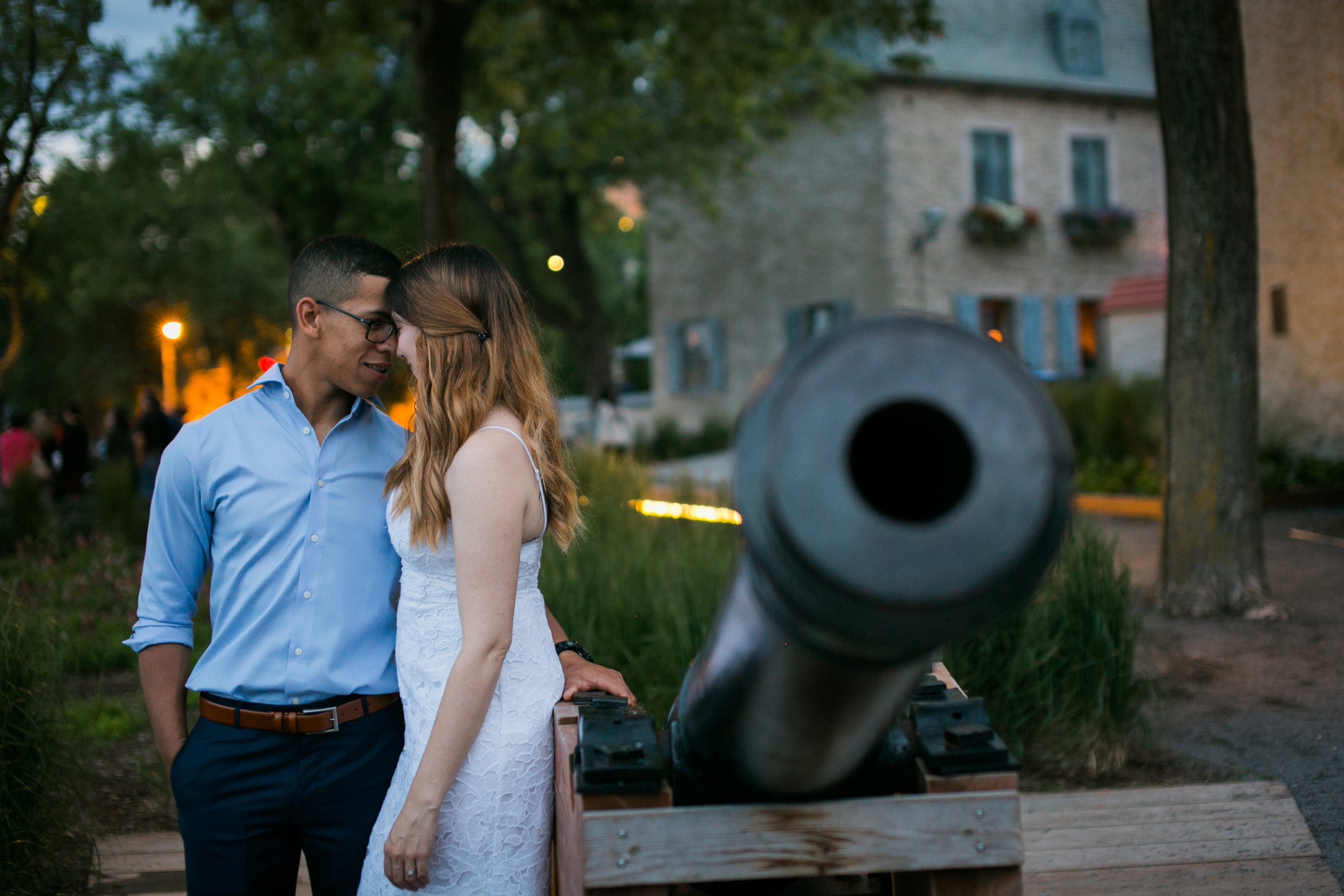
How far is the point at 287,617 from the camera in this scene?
2.32 metres

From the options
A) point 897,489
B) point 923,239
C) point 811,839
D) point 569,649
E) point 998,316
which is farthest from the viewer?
point 998,316

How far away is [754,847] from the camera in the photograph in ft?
5.10

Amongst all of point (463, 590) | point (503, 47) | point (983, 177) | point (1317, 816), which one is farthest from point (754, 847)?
point (983, 177)

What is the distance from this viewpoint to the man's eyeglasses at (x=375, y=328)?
95.4 inches

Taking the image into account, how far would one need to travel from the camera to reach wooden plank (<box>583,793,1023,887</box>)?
61.1 inches

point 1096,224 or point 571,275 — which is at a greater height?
point 1096,224

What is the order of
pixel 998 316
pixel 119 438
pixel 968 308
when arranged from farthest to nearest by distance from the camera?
pixel 998 316 < pixel 968 308 < pixel 119 438

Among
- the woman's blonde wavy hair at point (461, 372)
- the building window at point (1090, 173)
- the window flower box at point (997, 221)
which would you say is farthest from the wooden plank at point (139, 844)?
the building window at point (1090, 173)

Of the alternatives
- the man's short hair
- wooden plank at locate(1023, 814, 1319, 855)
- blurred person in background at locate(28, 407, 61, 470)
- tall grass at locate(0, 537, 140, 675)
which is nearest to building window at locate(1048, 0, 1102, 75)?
blurred person in background at locate(28, 407, 61, 470)

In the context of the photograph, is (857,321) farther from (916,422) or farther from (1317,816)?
(1317,816)

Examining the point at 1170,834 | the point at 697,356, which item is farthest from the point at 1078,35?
the point at 1170,834

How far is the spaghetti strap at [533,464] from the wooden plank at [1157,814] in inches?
95.2

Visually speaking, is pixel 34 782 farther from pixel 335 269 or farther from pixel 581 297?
pixel 581 297

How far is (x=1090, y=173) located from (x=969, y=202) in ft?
11.0
